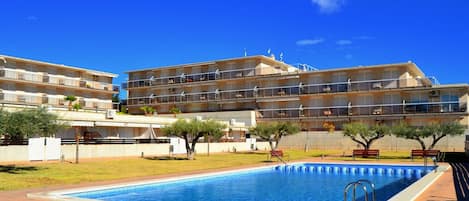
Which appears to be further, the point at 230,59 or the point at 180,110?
the point at 180,110

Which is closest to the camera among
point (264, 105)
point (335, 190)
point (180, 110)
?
point (335, 190)

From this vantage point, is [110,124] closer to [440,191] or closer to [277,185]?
[277,185]

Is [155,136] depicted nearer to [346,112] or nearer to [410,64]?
[346,112]

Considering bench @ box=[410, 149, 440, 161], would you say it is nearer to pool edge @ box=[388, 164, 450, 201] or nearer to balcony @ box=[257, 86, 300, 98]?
pool edge @ box=[388, 164, 450, 201]

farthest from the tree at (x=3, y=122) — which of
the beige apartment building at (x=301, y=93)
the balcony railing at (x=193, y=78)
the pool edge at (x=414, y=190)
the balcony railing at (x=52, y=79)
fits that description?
the balcony railing at (x=193, y=78)

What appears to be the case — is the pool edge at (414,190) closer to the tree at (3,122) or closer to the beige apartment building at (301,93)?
the tree at (3,122)

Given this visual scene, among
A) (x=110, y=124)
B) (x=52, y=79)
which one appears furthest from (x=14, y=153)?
(x=52, y=79)

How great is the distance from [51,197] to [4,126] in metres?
9.13

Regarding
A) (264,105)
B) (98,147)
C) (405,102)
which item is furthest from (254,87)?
(98,147)

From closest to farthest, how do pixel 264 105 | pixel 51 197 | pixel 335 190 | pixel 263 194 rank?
pixel 51 197 < pixel 263 194 < pixel 335 190 < pixel 264 105

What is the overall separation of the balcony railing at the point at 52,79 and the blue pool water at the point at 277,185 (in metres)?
39.4

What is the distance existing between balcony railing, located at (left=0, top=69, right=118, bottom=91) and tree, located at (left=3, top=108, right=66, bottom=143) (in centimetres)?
3609

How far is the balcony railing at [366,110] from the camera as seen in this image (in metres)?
54.0

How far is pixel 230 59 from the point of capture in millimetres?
68812
